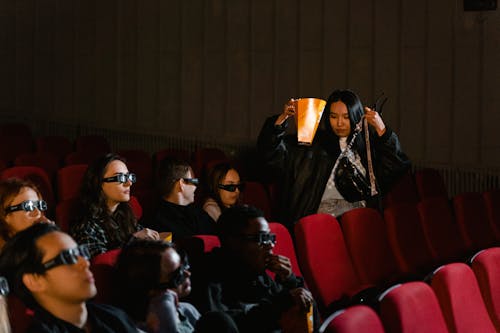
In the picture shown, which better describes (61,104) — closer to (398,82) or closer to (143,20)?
(143,20)

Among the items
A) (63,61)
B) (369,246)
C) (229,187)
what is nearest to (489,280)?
(369,246)

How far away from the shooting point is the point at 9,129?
604cm

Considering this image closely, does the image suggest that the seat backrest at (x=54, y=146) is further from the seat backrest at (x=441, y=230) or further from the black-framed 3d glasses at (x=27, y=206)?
the black-framed 3d glasses at (x=27, y=206)

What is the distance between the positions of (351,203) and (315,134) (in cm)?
32

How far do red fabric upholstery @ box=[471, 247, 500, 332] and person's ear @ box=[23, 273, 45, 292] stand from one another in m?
1.58

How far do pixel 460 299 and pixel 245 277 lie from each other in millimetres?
616

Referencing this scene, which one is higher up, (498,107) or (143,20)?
(143,20)

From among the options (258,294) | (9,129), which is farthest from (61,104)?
(258,294)

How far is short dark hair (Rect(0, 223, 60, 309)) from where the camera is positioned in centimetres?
182

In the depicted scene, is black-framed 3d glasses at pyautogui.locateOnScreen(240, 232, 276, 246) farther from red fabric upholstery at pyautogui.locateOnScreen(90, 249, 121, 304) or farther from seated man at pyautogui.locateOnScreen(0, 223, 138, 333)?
seated man at pyautogui.locateOnScreen(0, 223, 138, 333)

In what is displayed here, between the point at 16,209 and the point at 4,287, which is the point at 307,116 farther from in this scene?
the point at 4,287

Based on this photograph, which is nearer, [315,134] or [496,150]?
[315,134]

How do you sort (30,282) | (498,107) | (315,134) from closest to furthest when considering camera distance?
(30,282) < (315,134) < (498,107)

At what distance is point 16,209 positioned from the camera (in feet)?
8.86
